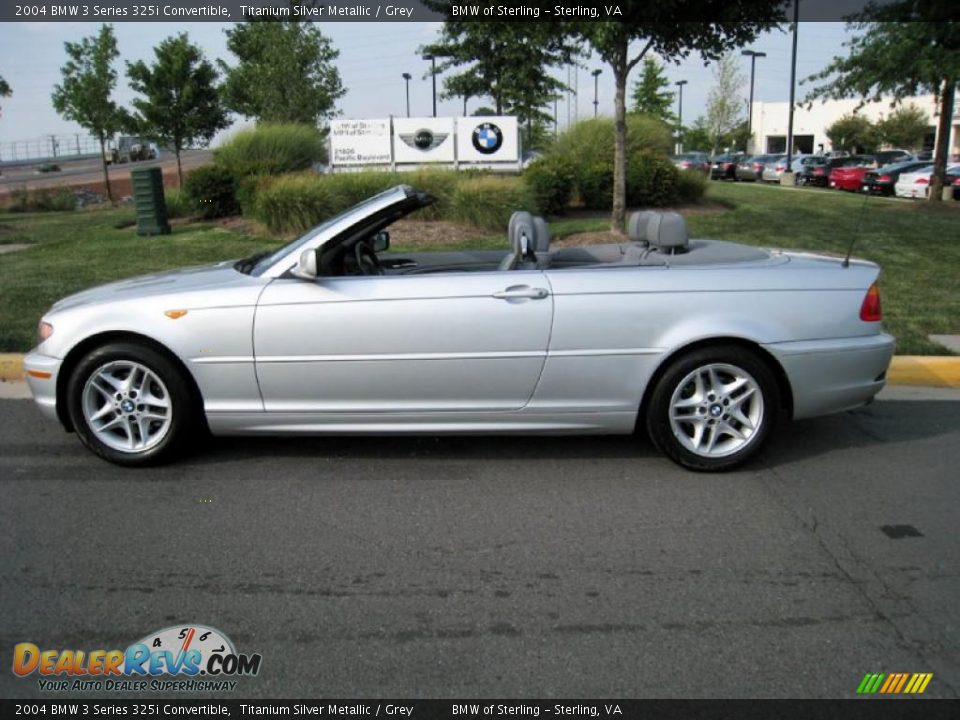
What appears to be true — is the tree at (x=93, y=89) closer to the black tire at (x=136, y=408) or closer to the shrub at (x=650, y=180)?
the shrub at (x=650, y=180)

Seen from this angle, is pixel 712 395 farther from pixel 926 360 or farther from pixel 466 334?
pixel 926 360

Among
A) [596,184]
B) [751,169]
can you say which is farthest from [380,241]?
[751,169]

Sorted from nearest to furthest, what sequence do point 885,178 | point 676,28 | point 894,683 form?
point 894,683, point 676,28, point 885,178

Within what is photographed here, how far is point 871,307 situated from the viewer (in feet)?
15.4

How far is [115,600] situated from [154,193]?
12.0m

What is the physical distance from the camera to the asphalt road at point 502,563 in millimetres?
2879

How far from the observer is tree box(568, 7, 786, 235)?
10539 mm

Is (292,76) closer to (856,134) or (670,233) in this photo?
(670,233)

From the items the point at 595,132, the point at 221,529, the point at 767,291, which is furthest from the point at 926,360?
the point at 595,132

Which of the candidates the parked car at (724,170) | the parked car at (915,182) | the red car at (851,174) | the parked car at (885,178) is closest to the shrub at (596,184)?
the parked car at (915,182)

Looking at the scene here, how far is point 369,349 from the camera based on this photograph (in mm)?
4438

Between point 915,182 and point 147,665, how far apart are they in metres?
29.5

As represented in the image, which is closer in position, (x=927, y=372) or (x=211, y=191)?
(x=927, y=372)
